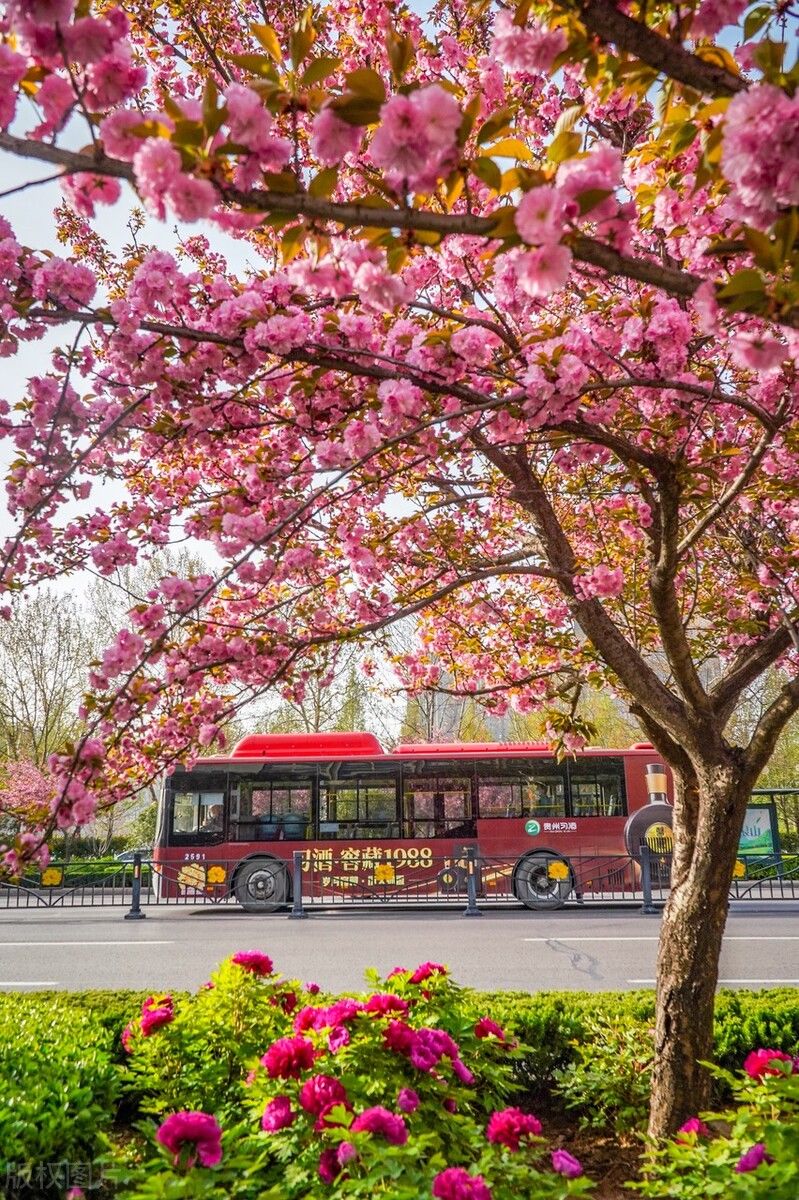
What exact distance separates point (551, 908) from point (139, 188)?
15.3 m

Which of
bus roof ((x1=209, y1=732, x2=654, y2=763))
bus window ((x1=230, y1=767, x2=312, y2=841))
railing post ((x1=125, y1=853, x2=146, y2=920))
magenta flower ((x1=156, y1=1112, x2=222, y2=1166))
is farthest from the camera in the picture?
bus roof ((x1=209, y1=732, x2=654, y2=763))

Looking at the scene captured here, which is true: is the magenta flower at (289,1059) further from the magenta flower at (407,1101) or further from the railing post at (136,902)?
the railing post at (136,902)

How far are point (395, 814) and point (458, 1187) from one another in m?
14.2

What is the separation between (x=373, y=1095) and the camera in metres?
2.89

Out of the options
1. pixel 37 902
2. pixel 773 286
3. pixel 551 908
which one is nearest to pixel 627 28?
pixel 773 286

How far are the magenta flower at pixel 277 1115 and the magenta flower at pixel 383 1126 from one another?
354 mm

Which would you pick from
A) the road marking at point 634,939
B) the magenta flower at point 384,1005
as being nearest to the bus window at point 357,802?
the road marking at point 634,939

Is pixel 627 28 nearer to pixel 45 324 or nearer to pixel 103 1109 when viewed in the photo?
pixel 45 324

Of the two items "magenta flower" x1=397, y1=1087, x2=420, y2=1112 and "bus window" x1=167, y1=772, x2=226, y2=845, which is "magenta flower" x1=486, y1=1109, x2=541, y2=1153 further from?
"bus window" x1=167, y1=772, x2=226, y2=845

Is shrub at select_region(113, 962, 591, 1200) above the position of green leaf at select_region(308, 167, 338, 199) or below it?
below

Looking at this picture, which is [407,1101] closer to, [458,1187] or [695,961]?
[458,1187]

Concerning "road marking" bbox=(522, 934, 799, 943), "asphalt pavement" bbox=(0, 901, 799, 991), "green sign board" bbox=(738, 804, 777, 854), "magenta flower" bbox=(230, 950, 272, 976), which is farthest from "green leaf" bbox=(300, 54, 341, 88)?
"green sign board" bbox=(738, 804, 777, 854)

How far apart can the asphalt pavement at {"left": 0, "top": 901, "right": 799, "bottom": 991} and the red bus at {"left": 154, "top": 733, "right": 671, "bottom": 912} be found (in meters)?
0.97

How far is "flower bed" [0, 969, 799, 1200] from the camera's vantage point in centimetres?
230
